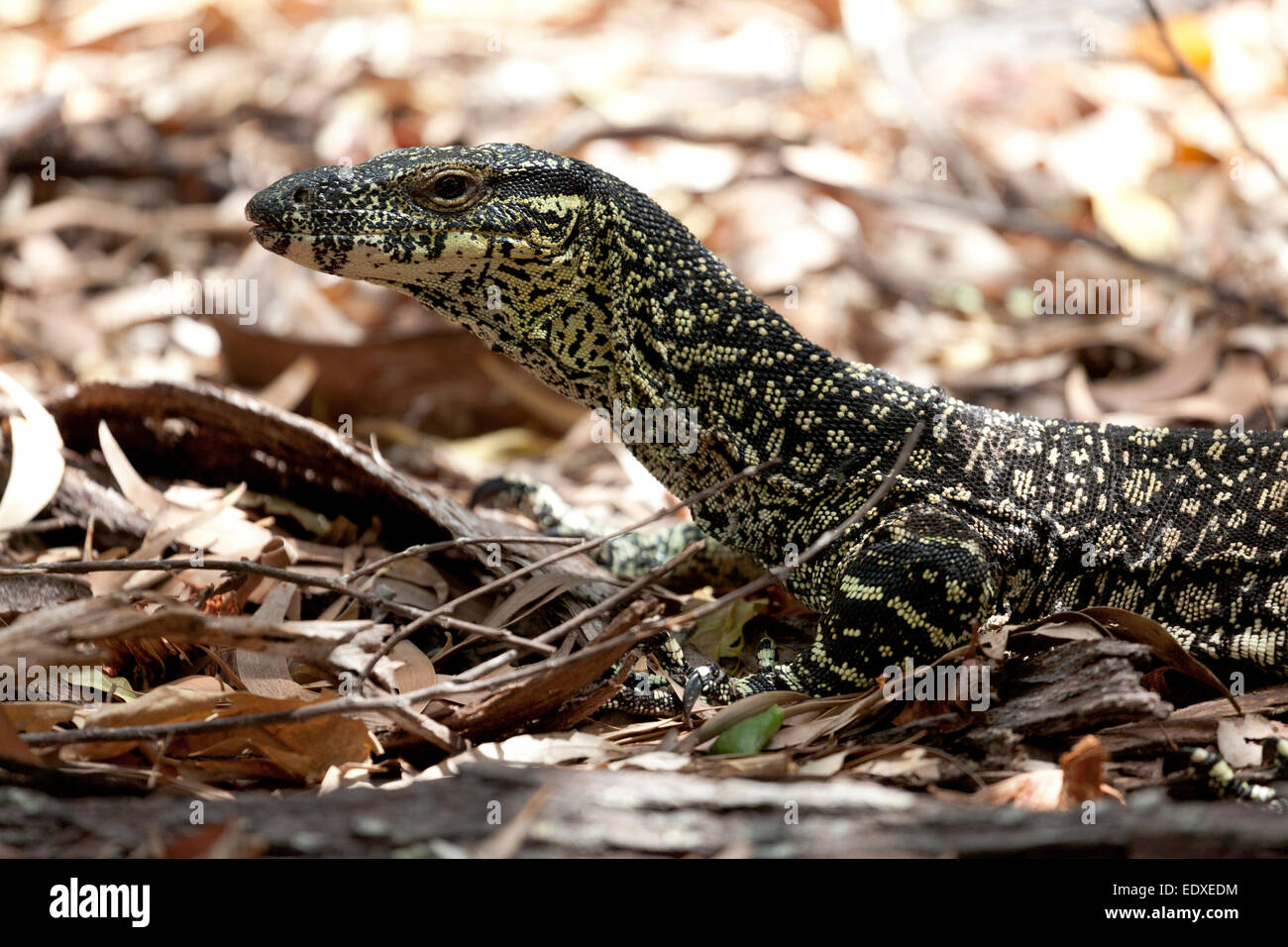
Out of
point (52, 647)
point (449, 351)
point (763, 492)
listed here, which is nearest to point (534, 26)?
point (449, 351)

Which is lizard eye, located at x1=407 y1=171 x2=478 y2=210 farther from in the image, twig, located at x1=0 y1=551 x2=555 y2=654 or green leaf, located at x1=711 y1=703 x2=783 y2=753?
green leaf, located at x1=711 y1=703 x2=783 y2=753

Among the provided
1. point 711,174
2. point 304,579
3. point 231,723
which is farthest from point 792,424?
point 711,174

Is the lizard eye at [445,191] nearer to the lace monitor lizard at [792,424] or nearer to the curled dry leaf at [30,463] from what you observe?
the lace monitor lizard at [792,424]

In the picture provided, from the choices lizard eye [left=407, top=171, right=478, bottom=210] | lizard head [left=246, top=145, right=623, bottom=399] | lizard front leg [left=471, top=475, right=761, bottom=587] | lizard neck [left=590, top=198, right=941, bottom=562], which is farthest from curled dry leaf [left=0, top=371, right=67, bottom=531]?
lizard neck [left=590, top=198, right=941, bottom=562]

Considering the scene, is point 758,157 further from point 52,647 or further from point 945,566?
point 52,647

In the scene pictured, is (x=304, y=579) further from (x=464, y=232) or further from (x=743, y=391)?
(x=743, y=391)

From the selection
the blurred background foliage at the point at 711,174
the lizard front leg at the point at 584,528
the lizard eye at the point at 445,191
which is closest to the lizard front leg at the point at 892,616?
the lizard front leg at the point at 584,528
